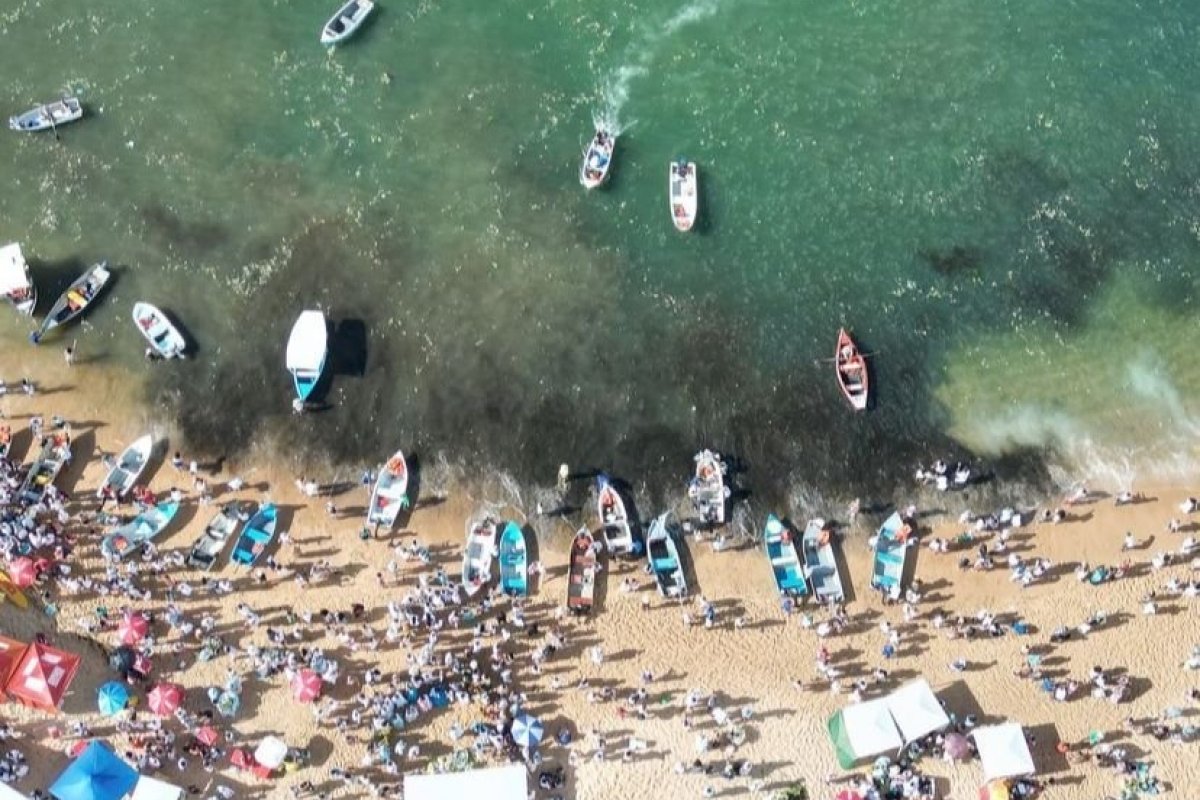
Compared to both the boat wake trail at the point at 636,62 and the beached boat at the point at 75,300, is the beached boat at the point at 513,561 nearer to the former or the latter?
the boat wake trail at the point at 636,62

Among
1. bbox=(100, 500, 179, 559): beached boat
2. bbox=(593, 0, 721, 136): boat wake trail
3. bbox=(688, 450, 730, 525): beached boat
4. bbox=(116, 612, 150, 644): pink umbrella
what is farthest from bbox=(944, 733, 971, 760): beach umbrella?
bbox=(100, 500, 179, 559): beached boat

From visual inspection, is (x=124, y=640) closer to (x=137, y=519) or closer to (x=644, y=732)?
(x=137, y=519)

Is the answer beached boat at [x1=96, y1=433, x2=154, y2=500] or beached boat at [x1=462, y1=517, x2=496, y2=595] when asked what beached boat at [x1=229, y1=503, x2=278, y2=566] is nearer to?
beached boat at [x1=96, y1=433, x2=154, y2=500]

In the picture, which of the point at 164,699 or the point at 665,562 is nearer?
the point at 164,699

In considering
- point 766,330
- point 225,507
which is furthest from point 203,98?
point 766,330

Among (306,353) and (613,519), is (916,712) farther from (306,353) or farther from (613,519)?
(306,353)

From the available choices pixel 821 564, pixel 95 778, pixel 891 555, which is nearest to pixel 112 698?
pixel 95 778
